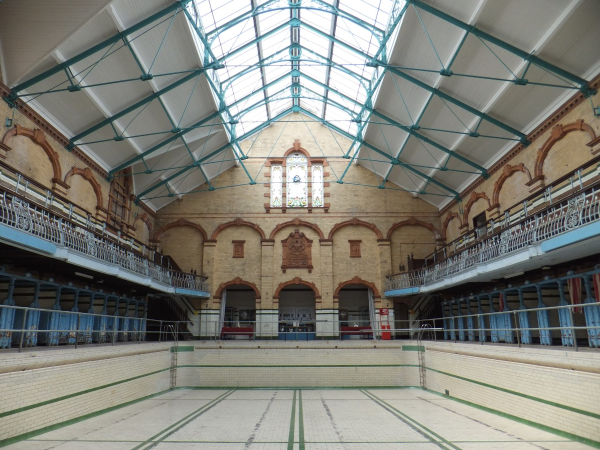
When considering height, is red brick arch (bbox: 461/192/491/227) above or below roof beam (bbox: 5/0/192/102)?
below

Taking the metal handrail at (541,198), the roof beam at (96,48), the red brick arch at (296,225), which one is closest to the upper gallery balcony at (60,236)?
the roof beam at (96,48)

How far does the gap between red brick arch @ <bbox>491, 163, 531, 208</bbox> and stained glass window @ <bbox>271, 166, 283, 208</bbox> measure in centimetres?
1243

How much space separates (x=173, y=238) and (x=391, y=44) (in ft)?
54.9

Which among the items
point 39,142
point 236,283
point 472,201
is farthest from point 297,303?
point 39,142

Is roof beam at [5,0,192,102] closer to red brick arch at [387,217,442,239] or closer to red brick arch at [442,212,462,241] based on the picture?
red brick arch at [387,217,442,239]

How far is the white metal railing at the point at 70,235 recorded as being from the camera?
32.5 ft

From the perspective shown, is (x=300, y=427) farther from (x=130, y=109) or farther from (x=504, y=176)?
(x=504, y=176)

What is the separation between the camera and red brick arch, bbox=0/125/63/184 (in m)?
13.1

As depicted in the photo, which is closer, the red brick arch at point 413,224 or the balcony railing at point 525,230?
the balcony railing at point 525,230

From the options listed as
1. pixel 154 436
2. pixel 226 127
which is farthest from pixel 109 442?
pixel 226 127

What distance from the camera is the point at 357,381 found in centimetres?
1675

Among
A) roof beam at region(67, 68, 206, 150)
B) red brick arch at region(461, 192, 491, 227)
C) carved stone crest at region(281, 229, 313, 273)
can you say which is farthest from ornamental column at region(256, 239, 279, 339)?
roof beam at region(67, 68, 206, 150)

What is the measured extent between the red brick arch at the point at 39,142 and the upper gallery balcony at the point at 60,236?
2.77ft

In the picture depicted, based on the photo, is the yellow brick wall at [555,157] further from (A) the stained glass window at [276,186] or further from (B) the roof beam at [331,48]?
(A) the stained glass window at [276,186]
